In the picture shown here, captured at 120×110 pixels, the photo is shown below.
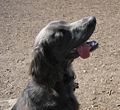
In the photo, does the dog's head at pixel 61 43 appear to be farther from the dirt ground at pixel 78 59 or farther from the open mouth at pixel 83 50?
the dirt ground at pixel 78 59

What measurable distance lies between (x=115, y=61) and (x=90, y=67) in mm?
522

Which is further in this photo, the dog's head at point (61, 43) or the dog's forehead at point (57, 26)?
the dog's forehead at point (57, 26)

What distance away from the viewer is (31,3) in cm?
1114

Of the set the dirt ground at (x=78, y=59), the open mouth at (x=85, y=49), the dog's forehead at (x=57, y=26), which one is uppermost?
the dog's forehead at (x=57, y=26)

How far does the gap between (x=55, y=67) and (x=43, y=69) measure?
21cm

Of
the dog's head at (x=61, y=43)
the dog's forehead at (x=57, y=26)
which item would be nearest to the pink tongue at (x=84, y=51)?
the dog's head at (x=61, y=43)

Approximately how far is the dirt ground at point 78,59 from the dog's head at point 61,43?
150cm

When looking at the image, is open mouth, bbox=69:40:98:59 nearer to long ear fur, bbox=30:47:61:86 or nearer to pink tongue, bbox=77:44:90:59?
pink tongue, bbox=77:44:90:59

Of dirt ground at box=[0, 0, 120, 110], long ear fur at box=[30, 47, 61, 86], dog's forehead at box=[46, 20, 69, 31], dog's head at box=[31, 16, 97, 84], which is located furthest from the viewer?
dirt ground at box=[0, 0, 120, 110]

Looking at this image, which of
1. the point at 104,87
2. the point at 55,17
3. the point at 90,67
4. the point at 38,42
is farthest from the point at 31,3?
the point at 38,42

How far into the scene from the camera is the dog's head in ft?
16.9

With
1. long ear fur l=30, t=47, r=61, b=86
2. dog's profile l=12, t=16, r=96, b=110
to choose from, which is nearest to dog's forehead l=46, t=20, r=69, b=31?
dog's profile l=12, t=16, r=96, b=110

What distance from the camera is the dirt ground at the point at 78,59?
265 inches

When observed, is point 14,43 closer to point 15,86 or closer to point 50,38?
point 15,86
